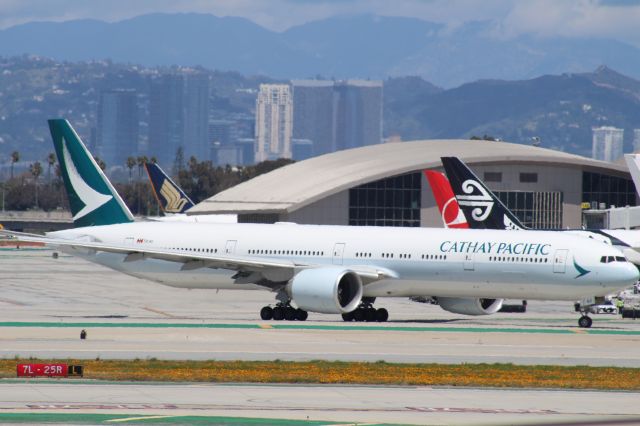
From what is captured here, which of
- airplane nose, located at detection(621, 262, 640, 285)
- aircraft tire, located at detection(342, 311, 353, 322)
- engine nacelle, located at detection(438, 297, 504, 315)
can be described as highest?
airplane nose, located at detection(621, 262, 640, 285)

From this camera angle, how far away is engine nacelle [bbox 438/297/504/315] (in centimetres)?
5603

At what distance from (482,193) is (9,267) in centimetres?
4265

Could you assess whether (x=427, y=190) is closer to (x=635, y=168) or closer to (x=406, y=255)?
(x=635, y=168)

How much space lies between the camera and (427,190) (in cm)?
11575

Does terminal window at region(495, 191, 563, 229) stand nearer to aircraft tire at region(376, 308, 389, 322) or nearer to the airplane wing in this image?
aircraft tire at region(376, 308, 389, 322)

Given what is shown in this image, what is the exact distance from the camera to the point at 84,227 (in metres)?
60.0

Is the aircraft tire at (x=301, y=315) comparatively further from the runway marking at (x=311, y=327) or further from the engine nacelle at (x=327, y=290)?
the runway marking at (x=311, y=327)

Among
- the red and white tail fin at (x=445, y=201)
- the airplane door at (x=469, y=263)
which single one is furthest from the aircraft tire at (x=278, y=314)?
the red and white tail fin at (x=445, y=201)

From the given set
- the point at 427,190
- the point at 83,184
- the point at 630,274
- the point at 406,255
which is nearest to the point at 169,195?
the point at 427,190

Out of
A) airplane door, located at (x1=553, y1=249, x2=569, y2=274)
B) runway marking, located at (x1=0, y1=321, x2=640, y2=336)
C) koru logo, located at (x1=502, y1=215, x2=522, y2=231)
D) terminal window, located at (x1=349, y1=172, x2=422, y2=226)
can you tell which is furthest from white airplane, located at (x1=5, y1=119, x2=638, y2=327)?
terminal window, located at (x1=349, y1=172, x2=422, y2=226)

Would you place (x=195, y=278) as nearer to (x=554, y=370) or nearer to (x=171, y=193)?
(x=554, y=370)

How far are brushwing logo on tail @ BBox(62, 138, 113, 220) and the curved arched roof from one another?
54.4 m

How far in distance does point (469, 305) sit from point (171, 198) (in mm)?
54574

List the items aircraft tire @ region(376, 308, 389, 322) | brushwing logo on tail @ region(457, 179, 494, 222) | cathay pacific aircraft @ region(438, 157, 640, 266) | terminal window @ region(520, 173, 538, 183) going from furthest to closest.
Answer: terminal window @ region(520, 173, 538, 183)
brushwing logo on tail @ region(457, 179, 494, 222)
cathay pacific aircraft @ region(438, 157, 640, 266)
aircraft tire @ region(376, 308, 389, 322)
